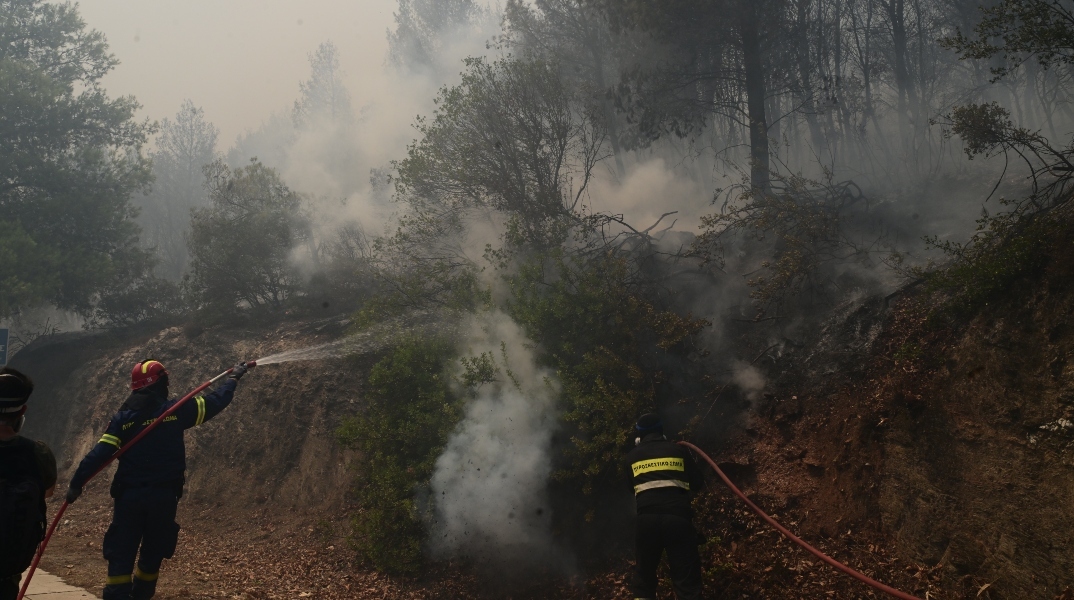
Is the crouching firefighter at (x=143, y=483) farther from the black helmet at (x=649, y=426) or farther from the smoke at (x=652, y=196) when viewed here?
the smoke at (x=652, y=196)

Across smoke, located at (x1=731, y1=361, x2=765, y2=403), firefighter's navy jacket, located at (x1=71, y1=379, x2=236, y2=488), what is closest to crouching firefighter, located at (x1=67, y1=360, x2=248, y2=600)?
firefighter's navy jacket, located at (x1=71, y1=379, x2=236, y2=488)

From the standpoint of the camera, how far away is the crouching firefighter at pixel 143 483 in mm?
5176

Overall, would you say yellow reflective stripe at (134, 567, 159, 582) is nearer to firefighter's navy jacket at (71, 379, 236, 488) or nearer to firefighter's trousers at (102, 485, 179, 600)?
firefighter's trousers at (102, 485, 179, 600)

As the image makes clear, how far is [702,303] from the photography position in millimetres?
10297

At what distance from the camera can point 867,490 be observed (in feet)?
20.6

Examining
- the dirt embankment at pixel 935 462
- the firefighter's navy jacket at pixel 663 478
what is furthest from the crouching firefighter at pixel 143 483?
the dirt embankment at pixel 935 462

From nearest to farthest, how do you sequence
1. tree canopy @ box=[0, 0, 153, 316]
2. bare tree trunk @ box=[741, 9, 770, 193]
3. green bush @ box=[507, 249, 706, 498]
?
1. green bush @ box=[507, 249, 706, 498]
2. bare tree trunk @ box=[741, 9, 770, 193]
3. tree canopy @ box=[0, 0, 153, 316]

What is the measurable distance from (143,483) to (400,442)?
3.57 metres

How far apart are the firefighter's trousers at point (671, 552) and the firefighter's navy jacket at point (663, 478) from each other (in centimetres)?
9

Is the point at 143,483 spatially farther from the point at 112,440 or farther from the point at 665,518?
the point at 665,518

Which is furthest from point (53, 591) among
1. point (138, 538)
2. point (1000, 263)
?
point (1000, 263)

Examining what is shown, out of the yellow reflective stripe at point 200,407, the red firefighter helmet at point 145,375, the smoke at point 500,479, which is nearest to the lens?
the red firefighter helmet at point 145,375

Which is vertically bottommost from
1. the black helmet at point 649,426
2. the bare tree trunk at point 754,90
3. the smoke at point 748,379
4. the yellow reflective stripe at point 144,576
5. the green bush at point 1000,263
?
the yellow reflective stripe at point 144,576

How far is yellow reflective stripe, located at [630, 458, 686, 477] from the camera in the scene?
5.56m
